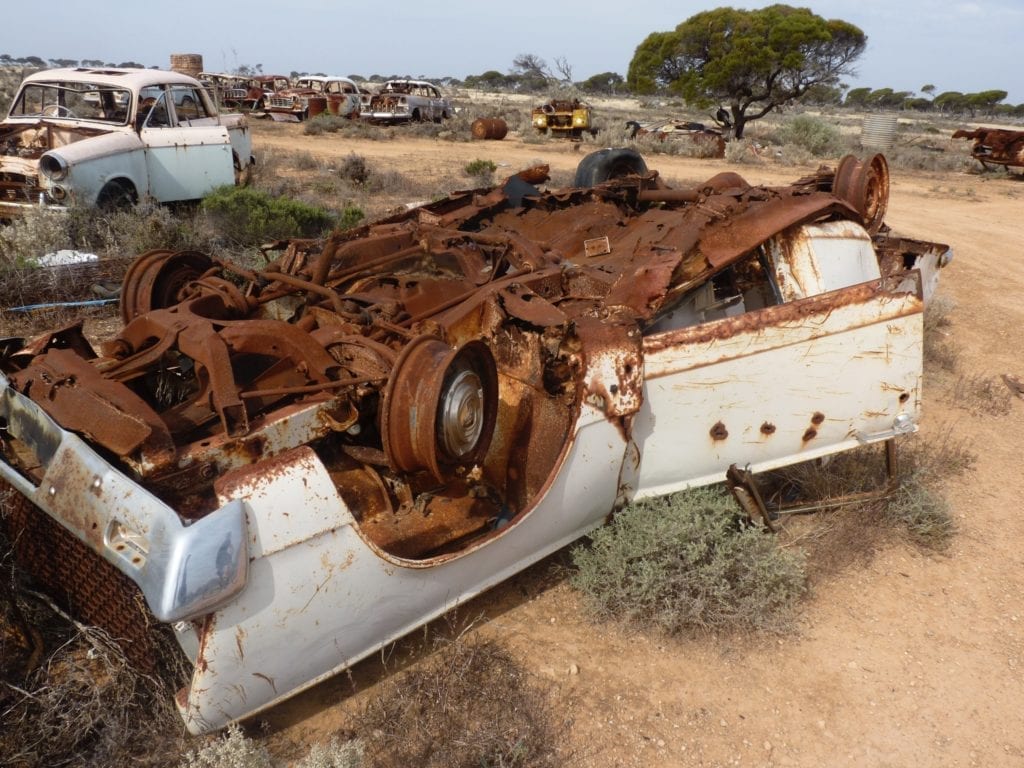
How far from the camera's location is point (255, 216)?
8.29 m

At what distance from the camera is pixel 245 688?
2.25 meters

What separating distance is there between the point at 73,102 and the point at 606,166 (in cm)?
684

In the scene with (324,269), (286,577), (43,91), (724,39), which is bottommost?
(286,577)

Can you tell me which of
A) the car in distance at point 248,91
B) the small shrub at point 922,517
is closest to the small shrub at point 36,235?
the small shrub at point 922,517

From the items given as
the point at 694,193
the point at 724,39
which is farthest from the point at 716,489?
the point at 724,39

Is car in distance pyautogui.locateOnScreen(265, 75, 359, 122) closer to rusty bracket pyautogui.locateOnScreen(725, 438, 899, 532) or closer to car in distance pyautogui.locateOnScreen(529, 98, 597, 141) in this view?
car in distance pyautogui.locateOnScreen(529, 98, 597, 141)

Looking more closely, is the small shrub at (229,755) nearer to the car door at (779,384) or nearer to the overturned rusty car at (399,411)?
the overturned rusty car at (399,411)

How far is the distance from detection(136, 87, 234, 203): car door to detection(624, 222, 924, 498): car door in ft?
25.1

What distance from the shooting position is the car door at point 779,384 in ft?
10.1

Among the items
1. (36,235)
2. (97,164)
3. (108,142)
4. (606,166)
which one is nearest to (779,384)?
(606,166)

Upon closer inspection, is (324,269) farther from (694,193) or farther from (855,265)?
(855,265)

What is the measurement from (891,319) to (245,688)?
2.94 metres

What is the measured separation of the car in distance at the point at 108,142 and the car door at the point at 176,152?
12 mm

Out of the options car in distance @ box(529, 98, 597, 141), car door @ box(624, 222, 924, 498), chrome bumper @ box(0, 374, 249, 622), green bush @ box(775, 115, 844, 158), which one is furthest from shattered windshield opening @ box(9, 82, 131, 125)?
green bush @ box(775, 115, 844, 158)
